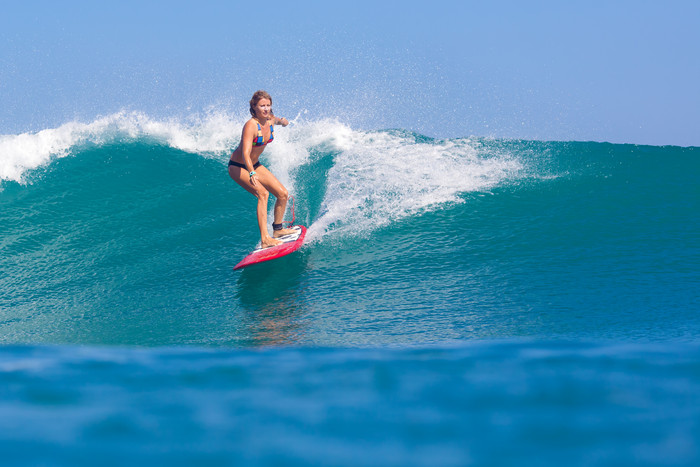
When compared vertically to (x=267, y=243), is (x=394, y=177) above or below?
above

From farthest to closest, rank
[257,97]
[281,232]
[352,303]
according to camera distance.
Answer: [281,232]
[257,97]
[352,303]

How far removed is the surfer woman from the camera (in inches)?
240

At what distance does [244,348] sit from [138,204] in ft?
17.2

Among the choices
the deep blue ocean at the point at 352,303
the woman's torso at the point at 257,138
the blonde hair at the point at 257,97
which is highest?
the blonde hair at the point at 257,97

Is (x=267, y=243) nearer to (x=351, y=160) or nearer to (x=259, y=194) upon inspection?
(x=259, y=194)

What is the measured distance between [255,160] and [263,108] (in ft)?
2.11

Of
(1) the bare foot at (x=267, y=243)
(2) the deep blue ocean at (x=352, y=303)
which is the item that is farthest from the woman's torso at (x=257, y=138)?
(2) the deep blue ocean at (x=352, y=303)

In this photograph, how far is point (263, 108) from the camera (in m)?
6.12

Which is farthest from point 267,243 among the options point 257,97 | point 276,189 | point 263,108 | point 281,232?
point 257,97

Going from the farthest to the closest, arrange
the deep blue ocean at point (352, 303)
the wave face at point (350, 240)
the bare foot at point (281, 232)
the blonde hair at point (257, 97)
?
1. the bare foot at point (281, 232)
2. the blonde hair at point (257, 97)
3. the wave face at point (350, 240)
4. the deep blue ocean at point (352, 303)

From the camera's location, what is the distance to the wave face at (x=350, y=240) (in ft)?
15.9

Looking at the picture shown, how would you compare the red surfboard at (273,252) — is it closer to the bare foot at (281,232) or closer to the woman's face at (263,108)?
the bare foot at (281,232)

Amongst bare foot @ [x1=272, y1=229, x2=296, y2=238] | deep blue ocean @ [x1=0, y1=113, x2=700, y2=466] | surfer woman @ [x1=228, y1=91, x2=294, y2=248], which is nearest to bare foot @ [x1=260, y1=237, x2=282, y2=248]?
surfer woman @ [x1=228, y1=91, x2=294, y2=248]

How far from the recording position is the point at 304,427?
2.01 meters
